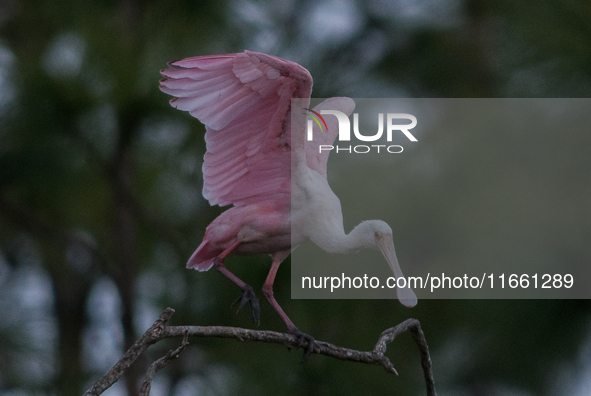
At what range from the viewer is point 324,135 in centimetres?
208

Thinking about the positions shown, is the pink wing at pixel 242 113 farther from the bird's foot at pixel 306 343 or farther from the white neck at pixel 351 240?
the bird's foot at pixel 306 343

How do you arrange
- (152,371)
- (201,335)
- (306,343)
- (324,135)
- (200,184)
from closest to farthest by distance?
1. (152,371)
2. (201,335)
3. (306,343)
4. (324,135)
5. (200,184)

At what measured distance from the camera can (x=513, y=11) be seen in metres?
2.69

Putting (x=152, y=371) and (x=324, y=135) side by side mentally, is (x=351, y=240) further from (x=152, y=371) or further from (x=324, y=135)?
(x=152, y=371)

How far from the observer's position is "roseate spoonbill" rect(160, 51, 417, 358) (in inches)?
63.3

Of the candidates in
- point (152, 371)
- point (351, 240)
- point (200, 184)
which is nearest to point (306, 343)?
point (351, 240)

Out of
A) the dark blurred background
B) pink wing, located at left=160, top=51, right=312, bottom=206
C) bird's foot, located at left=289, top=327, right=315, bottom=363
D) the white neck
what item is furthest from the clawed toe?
the dark blurred background

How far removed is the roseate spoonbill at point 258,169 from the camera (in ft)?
5.28

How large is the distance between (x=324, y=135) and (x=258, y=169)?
36cm

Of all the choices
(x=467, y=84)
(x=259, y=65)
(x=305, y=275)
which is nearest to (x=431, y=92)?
(x=467, y=84)

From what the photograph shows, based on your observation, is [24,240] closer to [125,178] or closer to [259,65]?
[125,178]

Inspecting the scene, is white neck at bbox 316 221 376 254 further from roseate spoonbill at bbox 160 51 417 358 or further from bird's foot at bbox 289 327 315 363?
bird's foot at bbox 289 327 315 363

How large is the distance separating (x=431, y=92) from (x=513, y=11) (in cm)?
50

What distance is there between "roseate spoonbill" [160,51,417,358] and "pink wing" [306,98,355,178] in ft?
0.42
